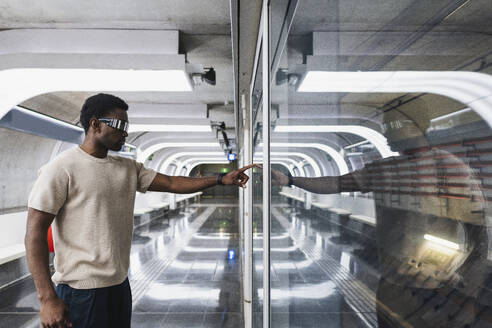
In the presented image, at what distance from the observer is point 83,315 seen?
5.57ft

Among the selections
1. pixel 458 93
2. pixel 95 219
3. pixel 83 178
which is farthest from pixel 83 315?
pixel 458 93

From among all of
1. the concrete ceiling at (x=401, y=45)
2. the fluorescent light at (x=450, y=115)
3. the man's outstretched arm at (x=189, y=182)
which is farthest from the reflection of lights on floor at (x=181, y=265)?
the fluorescent light at (x=450, y=115)

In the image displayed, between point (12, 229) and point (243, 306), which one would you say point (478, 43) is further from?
point (12, 229)

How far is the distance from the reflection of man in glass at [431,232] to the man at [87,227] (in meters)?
1.68

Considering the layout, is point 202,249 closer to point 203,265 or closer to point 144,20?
point 203,265

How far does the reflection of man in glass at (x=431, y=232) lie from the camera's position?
0.25 meters

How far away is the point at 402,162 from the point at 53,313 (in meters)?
1.86

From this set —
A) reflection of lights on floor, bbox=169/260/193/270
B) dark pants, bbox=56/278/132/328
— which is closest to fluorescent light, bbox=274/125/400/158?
dark pants, bbox=56/278/132/328

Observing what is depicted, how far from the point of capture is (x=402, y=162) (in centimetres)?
35

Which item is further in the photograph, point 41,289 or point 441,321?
point 41,289

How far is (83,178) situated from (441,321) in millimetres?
1827

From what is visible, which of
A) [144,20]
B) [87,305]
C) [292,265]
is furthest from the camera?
[144,20]

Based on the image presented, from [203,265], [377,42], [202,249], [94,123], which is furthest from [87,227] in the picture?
[202,249]

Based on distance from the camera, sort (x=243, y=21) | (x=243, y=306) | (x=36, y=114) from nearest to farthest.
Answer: (x=243, y=21)
(x=243, y=306)
(x=36, y=114)
